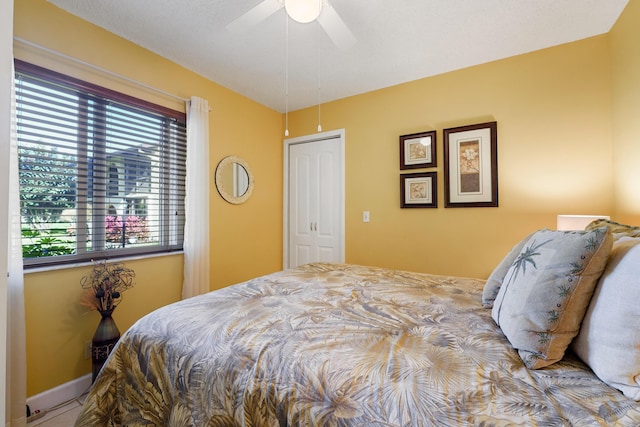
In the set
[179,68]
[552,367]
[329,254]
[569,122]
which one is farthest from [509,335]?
[179,68]

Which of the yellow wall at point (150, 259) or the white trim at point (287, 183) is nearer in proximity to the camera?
the yellow wall at point (150, 259)

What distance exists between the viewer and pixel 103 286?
1939 mm

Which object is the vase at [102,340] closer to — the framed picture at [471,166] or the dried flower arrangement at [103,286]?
the dried flower arrangement at [103,286]

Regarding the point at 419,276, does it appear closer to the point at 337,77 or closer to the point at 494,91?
the point at 494,91

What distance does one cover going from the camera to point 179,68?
2578 millimetres

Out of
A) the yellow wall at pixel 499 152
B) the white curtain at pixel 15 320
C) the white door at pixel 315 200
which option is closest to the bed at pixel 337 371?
the white curtain at pixel 15 320

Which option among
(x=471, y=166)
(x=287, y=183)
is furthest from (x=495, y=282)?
(x=287, y=183)

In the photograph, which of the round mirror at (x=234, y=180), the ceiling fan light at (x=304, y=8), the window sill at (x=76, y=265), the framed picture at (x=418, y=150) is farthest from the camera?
the round mirror at (x=234, y=180)

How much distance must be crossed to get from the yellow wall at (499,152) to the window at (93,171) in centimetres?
189

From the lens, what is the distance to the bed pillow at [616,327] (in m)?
0.70

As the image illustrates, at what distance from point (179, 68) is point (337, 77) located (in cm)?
150

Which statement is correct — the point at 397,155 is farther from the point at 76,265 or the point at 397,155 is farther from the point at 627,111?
the point at 76,265

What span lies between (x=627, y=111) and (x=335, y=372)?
2.57 m

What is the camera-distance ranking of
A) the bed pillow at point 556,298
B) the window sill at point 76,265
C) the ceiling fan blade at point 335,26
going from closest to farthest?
1. the bed pillow at point 556,298
2. the ceiling fan blade at point 335,26
3. the window sill at point 76,265
